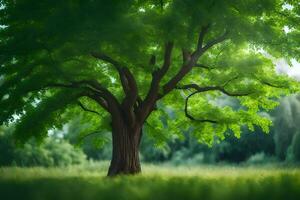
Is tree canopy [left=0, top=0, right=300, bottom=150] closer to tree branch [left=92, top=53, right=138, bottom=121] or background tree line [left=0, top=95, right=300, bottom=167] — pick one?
tree branch [left=92, top=53, right=138, bottom=121]

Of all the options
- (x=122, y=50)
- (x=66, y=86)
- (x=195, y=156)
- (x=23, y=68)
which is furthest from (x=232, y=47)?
(x=195, y=156)

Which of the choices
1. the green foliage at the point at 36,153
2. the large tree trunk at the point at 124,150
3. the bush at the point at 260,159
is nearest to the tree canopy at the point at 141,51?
the large tree trunk at the point at 124,150

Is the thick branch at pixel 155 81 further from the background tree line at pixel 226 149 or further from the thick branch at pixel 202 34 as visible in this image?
the background tree line at pixel 226 149

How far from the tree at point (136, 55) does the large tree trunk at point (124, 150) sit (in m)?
0.04

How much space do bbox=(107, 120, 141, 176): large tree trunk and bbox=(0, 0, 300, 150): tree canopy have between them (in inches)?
21.2

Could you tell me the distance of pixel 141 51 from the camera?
16266 mm

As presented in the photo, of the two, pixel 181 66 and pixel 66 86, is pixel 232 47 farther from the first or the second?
pixel 66 86

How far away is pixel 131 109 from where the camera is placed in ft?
62.4

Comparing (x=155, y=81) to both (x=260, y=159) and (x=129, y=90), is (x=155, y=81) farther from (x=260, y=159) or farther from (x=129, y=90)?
(x=260, y=159)

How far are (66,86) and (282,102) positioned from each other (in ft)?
82.2

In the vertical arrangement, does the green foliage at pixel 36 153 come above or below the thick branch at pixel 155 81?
below

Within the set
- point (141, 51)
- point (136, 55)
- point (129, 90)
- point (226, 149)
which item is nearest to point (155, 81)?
point (129, 90)

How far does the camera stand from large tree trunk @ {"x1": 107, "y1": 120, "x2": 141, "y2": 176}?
Result: 19.0 metres

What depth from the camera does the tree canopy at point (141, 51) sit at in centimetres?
1492
